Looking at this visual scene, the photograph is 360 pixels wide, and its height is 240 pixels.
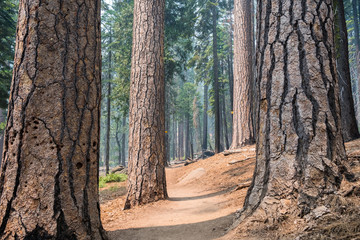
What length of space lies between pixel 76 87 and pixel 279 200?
2435mm

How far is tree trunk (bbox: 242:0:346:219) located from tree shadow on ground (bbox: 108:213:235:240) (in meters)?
0.68

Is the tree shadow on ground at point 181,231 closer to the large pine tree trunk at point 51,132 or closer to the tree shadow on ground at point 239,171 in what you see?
the large pine tree trunk at point 51,132

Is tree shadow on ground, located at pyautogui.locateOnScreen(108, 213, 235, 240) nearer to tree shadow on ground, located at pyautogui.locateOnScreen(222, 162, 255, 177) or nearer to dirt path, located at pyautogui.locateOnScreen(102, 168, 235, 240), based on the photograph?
Result: dirt path, located at pyautogui.locateOnScreen(102, 168, 235, 240)

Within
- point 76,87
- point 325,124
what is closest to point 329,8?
→ point 325,124

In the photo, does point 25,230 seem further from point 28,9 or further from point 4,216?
point 28,9

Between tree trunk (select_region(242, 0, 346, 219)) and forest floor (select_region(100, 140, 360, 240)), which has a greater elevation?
tree trunk (select_region(242, 0, 346, 219))

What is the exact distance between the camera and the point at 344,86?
7039 mm

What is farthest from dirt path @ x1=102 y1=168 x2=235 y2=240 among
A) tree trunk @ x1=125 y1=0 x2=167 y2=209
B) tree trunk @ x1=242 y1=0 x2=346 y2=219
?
tree trunk @ x1=242 y1=0 x2=346 y2=219


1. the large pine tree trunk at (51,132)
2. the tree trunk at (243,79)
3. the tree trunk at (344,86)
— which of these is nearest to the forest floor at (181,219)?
the large pine tree trunk at (51,132)

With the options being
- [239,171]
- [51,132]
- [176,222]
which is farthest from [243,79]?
[51,132]

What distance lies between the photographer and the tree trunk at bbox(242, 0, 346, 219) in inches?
95.8

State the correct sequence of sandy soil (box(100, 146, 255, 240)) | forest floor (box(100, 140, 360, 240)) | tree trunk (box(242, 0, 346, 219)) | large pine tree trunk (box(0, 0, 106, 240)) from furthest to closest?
1. sandy soil (box(100, 146, 255, 240))
2. forest floor (box(100, 140, 360, 240))
3. tree trunk (box(242, 0, 346, 219))
4. large pine tree trunk (box(0, 0, 106, 240))

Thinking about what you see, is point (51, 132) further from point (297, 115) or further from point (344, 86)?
point (344, 86)

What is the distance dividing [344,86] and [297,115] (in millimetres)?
5826
